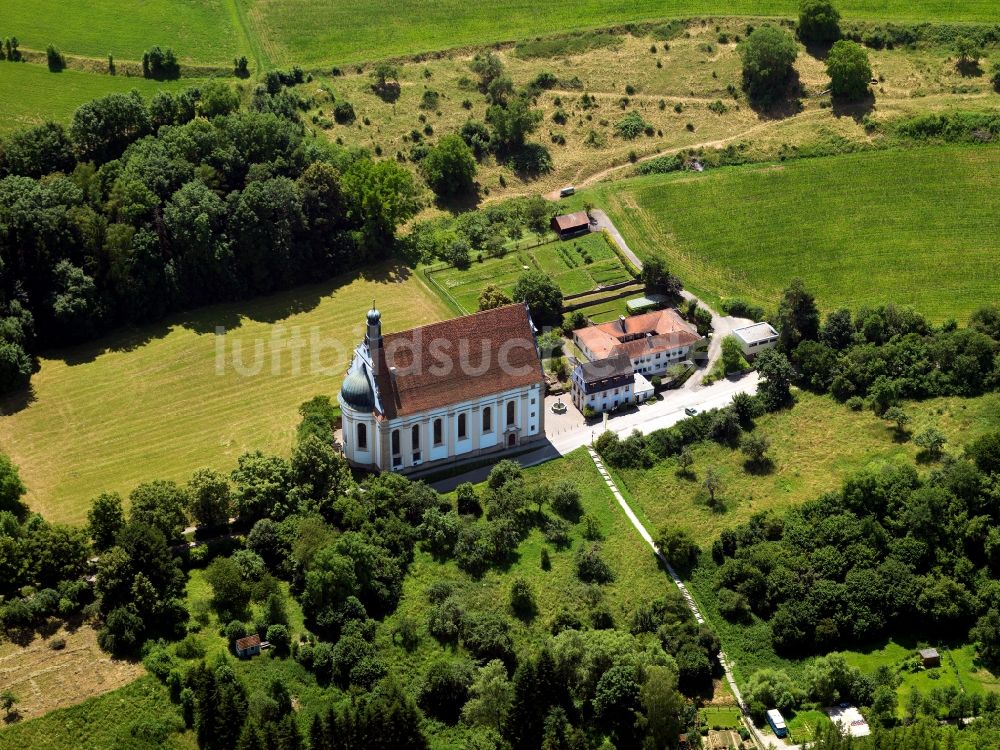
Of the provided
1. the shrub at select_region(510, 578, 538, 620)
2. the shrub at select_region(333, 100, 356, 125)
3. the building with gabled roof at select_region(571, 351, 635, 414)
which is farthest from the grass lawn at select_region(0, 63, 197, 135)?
the shrub at select_region(510, 578, 538, 620)

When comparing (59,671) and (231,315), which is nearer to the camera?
(59,671)

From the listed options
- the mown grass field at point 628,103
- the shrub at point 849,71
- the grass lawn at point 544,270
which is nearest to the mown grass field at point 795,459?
the grass lawn at point 544,270

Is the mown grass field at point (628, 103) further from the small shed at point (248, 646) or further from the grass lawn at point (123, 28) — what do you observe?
the small shed at point (248, 646)

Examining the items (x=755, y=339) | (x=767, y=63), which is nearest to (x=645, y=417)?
(x=755, y=339)

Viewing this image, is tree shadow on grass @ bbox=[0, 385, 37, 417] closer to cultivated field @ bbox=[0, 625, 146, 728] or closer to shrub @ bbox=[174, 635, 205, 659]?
cultivated field @ bbox=[0, 625, 146, 728]

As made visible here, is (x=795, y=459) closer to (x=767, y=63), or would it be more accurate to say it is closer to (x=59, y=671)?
(x=59, y=671)

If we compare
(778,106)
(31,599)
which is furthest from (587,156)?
(31,599)

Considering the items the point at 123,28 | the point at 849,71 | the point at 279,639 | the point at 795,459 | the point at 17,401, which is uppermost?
the point at 123,28
